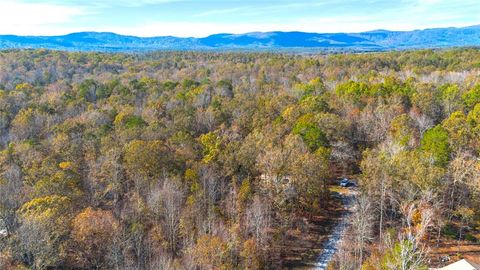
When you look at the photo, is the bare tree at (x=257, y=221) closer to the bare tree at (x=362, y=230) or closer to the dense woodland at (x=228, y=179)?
the dense woodland at (x=228, y=179)

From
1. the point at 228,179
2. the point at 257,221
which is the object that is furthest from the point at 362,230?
the point at 228,179

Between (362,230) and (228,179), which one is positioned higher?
(228,179)

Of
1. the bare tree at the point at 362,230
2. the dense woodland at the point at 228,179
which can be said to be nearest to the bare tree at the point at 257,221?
the dense woodland at the point at 228,179

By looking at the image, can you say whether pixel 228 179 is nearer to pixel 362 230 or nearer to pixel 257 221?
pixel 257 221

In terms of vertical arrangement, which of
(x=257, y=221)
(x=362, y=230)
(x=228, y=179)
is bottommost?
(x=362, y=230)

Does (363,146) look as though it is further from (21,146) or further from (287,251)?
(21,146)

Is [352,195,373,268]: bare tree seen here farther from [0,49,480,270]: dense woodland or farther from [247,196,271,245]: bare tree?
[247,196,271,245]: bare tree

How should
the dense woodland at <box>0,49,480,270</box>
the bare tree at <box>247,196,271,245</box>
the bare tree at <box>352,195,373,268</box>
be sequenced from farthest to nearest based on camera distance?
the bare tree at <box>247,196,271,245</box> → the bare tree at <box>352,195,373,268</box> → the dense woodland at <box>0,49,480,270</box>

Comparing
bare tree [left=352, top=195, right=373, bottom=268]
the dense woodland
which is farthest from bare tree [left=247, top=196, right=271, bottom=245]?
bare tree [left=352, top=195, right=373, bottom=268]
